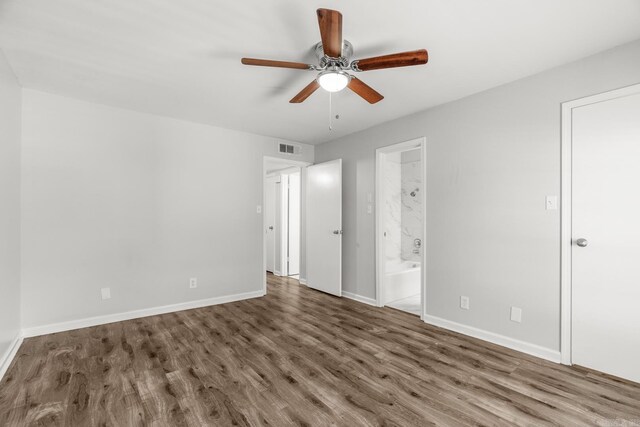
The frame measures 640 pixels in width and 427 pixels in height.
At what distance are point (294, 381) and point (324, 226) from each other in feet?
9.03

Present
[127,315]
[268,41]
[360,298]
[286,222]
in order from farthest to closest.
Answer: [286,222], [360,298], [127,315], [268,41]

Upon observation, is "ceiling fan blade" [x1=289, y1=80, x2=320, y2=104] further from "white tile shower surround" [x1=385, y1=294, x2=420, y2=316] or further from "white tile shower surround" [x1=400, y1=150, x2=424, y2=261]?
"white tile shower surround" [x1=400, y1=150, x2=424, y2=261]

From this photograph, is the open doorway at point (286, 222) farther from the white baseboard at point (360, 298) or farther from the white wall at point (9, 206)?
the white wall at point (9, 206)

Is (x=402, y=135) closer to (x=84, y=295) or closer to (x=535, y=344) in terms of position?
(x=535, y=344)

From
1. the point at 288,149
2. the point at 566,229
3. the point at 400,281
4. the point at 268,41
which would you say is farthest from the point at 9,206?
the point at 566,229

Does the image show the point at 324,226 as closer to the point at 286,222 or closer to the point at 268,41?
the point at 286,222

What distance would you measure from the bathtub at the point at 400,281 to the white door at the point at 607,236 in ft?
6.77

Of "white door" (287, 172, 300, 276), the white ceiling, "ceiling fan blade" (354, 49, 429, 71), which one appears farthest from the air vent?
"ceiling fan blade" (354, 49, 429, 71)

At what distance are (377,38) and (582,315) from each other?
2658mm

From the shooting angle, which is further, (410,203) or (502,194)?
(410,203)

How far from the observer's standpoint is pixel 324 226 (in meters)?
4.75

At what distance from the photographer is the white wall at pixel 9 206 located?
238cm

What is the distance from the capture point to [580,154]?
7.96 ft

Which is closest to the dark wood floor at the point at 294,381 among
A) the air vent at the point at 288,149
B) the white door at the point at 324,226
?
the white door at the point at 324,226
